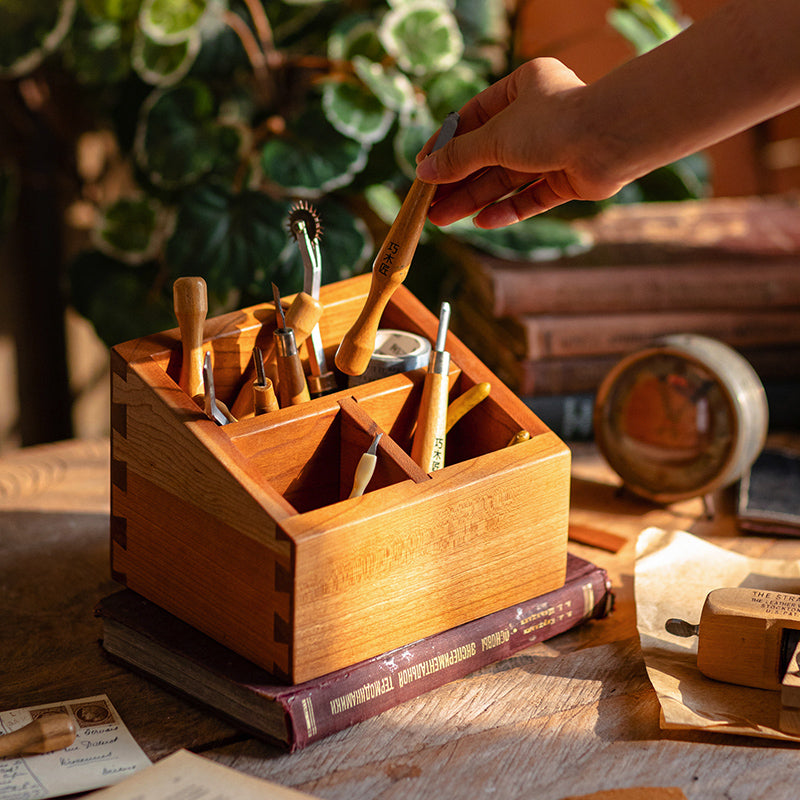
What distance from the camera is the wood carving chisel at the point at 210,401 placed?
729 mm

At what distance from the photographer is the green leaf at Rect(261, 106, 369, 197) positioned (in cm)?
130

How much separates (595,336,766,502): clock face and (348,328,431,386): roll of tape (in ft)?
1.01

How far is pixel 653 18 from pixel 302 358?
0.89m

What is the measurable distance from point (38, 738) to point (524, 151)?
537 millimetres

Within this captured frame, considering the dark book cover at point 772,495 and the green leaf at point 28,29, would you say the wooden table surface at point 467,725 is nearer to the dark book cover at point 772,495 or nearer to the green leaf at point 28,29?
the dark book cover at point 772,495

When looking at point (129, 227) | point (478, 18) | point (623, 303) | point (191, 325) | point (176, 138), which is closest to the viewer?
point (191, 325)

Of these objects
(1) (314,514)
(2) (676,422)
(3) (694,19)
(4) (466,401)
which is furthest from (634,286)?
(3) (694,19)

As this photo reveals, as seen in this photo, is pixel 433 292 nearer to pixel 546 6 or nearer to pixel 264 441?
pixel 264 441

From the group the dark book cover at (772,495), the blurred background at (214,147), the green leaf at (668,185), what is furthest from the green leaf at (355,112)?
the dark book cover at (772,495)

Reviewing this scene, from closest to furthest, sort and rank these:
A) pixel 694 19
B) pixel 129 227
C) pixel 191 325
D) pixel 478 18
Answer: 1. pixel 191 325
2. pixel 129 227
3. pixel 478 18
4. pixel 694 19

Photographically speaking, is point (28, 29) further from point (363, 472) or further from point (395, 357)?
point (363, 472)

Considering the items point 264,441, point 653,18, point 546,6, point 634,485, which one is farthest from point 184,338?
point 546,6

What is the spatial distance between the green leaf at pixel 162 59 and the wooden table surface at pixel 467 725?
766 millimetres

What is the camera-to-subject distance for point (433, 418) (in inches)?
30.9
